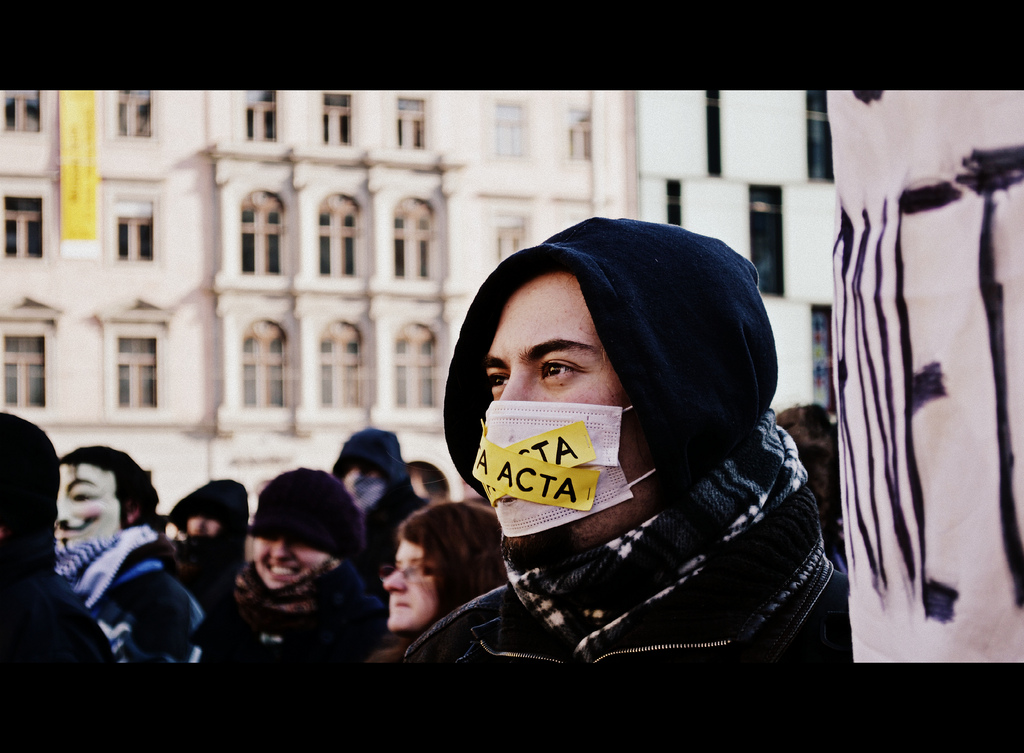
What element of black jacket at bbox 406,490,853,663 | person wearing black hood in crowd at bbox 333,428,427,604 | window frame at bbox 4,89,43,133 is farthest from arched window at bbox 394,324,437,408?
black jacket at bbox 406,490,853,663

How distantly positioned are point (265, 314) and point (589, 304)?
23941 millimetres

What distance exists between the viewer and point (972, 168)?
3.59 ft

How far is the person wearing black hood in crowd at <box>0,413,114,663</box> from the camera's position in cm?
341

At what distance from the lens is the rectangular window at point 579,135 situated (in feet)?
86.1

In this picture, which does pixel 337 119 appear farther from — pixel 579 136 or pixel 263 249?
pixel 579 136

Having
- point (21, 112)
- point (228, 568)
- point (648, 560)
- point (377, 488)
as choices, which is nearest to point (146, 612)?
point (228, 568)

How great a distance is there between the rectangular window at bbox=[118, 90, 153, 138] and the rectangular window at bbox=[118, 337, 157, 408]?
4.68 meters

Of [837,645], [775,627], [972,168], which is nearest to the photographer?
[972,168]

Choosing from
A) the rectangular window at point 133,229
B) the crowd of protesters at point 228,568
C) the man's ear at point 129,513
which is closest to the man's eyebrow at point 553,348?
the crowd of protesters at point 228,568

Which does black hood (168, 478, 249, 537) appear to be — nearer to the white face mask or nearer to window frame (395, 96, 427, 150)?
the white face mask

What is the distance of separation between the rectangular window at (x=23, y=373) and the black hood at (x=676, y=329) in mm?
24331

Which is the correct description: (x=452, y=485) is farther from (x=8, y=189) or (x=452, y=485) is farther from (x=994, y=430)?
(x=994, y=430)

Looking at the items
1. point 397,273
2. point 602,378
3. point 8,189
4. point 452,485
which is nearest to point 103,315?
point 8,189

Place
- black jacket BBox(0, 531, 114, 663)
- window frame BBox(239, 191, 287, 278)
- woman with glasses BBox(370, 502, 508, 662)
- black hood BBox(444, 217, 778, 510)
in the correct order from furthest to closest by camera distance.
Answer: window frame BBox(239, 191, 287, 278) → woman with glasses BBox(370, 502, 508, 662) → black jacket BBox(0, 531, 114, 663) → black hood BBox(444, 217, 778, 510)
